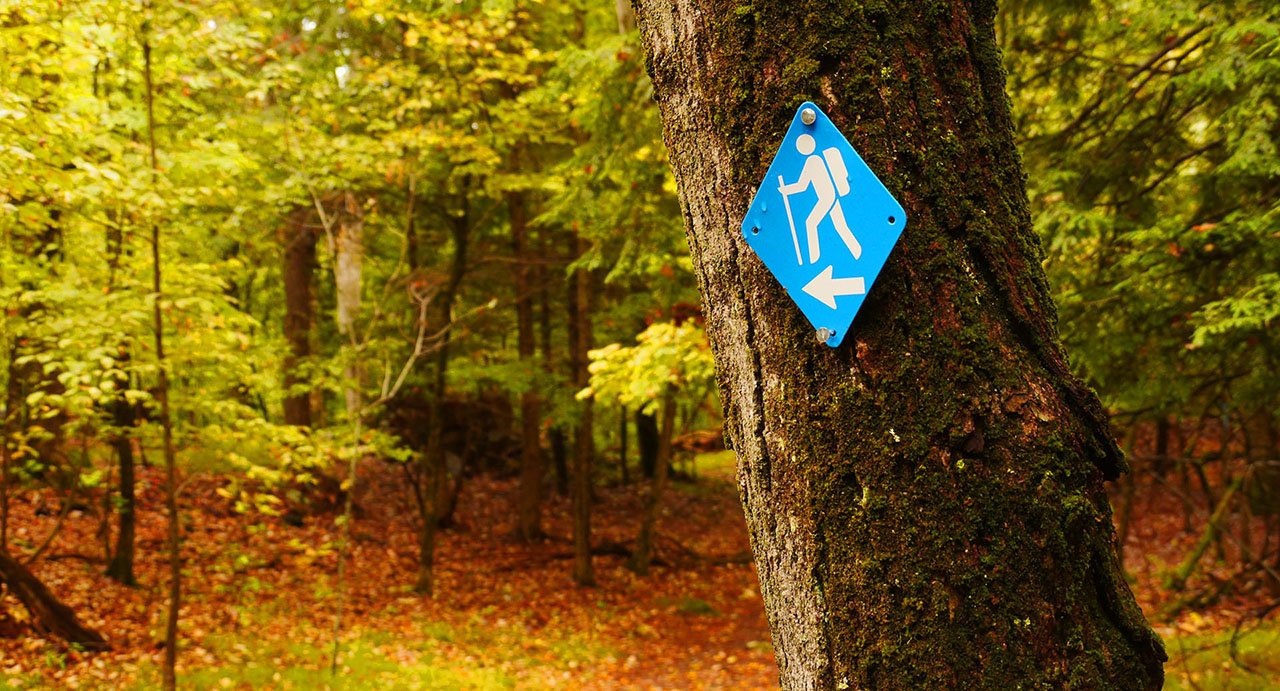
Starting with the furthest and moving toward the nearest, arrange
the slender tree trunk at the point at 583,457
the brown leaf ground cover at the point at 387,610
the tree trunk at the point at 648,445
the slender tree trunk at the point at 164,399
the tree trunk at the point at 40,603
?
the tree trunk at the point at 648,445, the slender tree trunk at the point at 583,457, the brown leaf ground cover at the point at 387,610, the tree trunk at the point at 40,603, the slender tree trunk at the point at 164,399

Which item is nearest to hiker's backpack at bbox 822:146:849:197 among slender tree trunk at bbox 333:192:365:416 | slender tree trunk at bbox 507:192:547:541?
slender tree trunk at bbox 333:192:365:416

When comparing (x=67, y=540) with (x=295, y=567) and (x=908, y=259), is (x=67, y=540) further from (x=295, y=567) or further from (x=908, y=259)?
(x=908, y=259)

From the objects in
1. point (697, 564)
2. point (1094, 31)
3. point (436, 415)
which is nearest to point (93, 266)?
point (436, 415)

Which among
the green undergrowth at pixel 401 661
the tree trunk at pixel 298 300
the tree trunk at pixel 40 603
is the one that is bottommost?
the green undergrowth at pixel 401 661

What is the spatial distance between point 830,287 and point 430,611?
9422mm

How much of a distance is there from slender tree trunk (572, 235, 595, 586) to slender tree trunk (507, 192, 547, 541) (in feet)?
2.39

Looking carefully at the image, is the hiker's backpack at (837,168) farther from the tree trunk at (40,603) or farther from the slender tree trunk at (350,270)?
the slender tree trunk at (350,270)

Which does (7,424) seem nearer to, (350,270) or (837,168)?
(350,270)

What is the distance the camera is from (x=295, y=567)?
10.0 m

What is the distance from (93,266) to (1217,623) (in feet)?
36.9

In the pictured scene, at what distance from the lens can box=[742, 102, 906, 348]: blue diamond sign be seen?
1.11 metres

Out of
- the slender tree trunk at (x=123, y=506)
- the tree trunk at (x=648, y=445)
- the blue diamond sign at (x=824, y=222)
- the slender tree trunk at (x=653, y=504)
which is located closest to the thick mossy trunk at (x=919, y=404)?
the blue diamond sign at (x=824, y=222)

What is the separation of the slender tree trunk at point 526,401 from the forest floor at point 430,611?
1.43 ft

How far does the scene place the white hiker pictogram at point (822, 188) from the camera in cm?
114
